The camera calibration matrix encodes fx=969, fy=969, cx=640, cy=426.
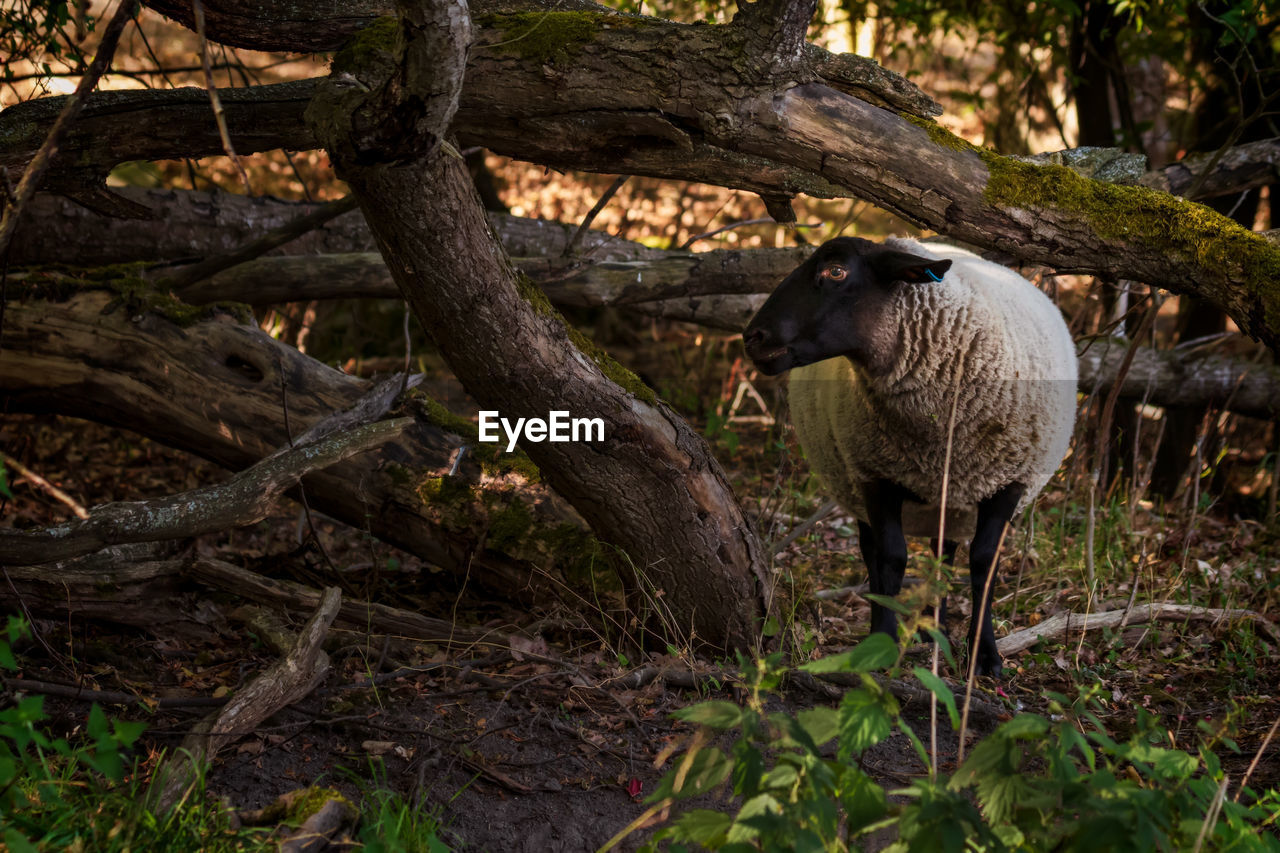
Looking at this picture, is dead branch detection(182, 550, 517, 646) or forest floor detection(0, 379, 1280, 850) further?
dead branch detection(182, 550, 517, 646)

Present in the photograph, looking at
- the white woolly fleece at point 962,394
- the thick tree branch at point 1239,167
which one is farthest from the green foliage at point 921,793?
the thick tree branch at point 1239,167

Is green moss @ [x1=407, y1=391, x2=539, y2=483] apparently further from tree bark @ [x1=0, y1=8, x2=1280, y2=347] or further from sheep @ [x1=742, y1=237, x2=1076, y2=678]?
tree bark @ [x1=0, y1=8, x2=1280, y2=347]

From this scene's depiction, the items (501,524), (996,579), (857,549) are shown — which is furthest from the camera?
(857,549)

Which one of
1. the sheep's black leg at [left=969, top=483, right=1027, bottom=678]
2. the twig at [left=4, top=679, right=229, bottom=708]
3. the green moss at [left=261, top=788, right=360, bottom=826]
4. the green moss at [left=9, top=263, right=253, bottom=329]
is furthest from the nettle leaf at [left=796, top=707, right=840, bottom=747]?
the green moss at [left=9, top=263, right=253, bottom=329]

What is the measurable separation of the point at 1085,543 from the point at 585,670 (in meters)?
3.05

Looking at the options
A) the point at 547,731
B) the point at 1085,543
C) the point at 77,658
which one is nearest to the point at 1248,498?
the point at 1085,543

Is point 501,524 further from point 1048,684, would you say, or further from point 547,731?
point 1048,684

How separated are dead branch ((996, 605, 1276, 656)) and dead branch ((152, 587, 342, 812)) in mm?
3110

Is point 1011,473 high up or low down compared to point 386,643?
up

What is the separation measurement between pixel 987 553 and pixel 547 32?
2921mm

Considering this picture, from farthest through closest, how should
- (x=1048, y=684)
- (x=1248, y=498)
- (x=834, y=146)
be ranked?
(x=1248, y=498), (x=1048, y=684), (x=834, y=146)

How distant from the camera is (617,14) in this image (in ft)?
11.7

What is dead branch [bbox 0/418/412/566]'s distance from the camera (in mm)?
3275

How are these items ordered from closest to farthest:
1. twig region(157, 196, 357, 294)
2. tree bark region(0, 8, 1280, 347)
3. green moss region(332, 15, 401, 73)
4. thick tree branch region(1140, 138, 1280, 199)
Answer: green moss region(332, 15, 401, 73) < tree bark region(0, 8, 1280, 347) < twig region(157, 196, 357, 294) < thick tree branch region(1140, 138, 1280, 199)
